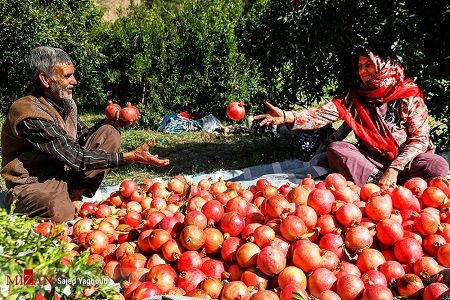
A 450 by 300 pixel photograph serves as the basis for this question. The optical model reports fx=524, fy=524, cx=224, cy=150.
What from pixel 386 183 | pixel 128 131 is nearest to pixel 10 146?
pixel 386 183

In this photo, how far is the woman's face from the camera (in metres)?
4.57

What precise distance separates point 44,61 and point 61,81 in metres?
0.19

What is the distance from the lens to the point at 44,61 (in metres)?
3.90

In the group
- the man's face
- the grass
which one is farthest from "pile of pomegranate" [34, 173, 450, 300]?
the grass

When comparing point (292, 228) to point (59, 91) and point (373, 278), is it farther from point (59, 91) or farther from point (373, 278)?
point (59, 91)

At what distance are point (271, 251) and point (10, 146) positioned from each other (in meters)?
2.35

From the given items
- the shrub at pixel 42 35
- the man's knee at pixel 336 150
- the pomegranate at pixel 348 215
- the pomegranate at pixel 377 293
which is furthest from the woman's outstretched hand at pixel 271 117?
the shrub at pixel 42 35

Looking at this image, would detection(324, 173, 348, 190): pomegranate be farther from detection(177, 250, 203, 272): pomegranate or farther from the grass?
the grass

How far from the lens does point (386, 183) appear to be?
4305 millimetres

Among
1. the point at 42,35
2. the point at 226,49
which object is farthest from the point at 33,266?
the point at 226,49

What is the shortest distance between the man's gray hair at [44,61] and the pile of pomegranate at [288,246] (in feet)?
3.92

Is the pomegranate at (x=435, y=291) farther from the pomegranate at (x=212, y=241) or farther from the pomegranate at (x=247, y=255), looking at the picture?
the pomegranate at (x=212, y=241)

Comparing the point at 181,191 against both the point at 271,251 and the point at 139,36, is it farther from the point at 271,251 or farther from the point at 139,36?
the point at 139,36

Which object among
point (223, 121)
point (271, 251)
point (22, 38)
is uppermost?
point (271, 251)
